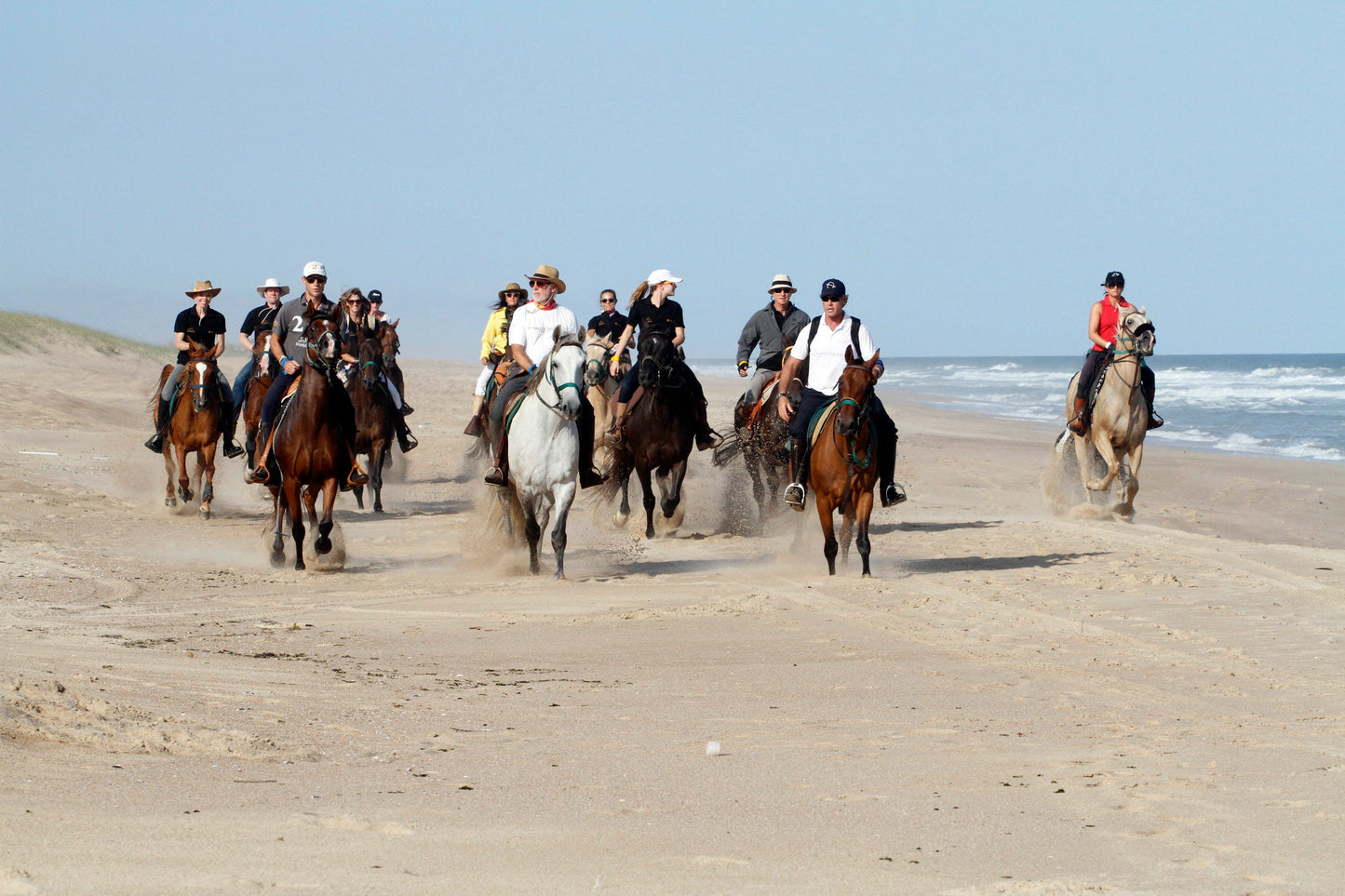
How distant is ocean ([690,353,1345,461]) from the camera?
34188 mm

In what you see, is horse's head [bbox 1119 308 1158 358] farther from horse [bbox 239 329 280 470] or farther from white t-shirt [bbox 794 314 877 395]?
horse [bbox 239 329 280 470]

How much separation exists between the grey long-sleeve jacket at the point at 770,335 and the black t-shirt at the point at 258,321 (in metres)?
4.91

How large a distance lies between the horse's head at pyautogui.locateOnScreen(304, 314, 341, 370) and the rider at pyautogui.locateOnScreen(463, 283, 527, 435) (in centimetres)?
387

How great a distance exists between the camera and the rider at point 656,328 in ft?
48.3

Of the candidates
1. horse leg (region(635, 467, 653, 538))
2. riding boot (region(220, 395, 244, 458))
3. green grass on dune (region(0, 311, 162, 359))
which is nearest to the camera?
horse leg (region(635, 467, 653, 538))

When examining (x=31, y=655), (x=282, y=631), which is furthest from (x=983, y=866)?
(x=282, y=631)

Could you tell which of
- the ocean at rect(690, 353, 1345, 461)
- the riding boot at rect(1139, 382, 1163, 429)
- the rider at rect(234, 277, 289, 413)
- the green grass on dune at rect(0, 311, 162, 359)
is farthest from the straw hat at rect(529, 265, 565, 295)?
the green grass on dune at rect(0, 311, 162, 359)

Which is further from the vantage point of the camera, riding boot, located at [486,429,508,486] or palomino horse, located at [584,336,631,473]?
palomino horse, located at [584,336,631,473]

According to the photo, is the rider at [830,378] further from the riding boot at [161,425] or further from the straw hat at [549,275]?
the riding boot at [161,425]

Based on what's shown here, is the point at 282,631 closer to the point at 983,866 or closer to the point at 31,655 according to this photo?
the point at 31,655

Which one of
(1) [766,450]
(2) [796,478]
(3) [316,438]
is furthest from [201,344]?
(2) [796,478]

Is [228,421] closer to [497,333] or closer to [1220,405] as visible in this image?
[497,333]

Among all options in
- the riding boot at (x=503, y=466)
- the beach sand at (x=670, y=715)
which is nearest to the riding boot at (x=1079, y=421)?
the beach sand at (x=670, y=715)

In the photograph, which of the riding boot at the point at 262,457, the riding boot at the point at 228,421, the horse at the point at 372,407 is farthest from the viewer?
the horse at the point at 372,407
